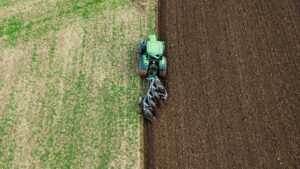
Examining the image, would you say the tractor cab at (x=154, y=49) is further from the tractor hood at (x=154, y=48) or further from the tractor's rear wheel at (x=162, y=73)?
the tractor's rear wheel at (x=162, y=73)

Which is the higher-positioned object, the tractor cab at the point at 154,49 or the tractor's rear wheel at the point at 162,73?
the tractor cab at the point at 154,49

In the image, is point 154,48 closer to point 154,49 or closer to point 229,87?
point 154,49

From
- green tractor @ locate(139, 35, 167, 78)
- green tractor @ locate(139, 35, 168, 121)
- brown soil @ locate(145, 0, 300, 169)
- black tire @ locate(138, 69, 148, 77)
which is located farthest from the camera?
black tire @ locate(138, 69, 148, 77)

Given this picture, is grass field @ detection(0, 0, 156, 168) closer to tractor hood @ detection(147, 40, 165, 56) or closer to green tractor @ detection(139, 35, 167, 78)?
green tractor @ detection(139, 35, 167, 78)

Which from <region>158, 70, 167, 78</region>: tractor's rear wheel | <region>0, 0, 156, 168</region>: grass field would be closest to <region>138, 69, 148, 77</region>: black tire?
<region>0, 0, 156, 168</region>: grass field

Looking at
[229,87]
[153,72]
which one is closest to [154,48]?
[153,72]

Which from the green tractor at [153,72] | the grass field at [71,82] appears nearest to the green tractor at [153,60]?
the green tractor at [153,72]

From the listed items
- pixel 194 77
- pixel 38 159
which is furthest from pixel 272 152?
pixel 38 159
